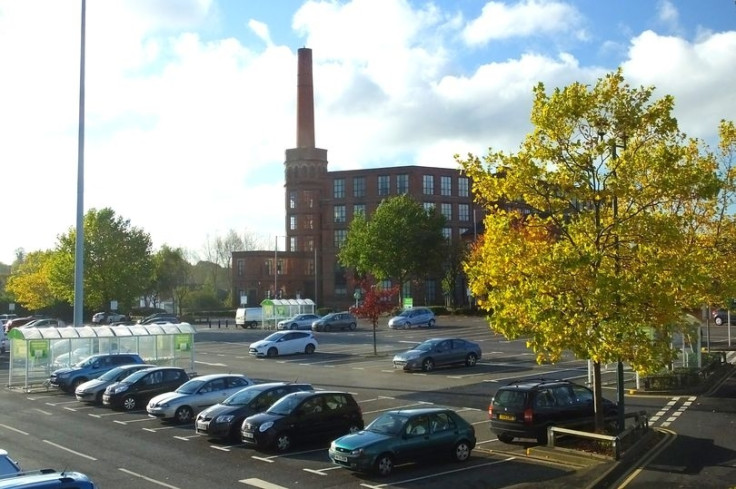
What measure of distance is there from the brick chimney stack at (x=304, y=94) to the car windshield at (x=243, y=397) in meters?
78.2

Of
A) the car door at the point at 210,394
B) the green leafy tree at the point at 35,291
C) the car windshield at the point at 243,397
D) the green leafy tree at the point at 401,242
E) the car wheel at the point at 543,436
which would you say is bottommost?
the car wheel at the point at 543,436

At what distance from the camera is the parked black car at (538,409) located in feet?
58.3

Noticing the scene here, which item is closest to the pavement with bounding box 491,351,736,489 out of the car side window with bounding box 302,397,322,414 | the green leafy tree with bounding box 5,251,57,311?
the car side window with bounding box 302,397,322,414

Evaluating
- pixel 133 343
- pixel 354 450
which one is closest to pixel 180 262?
pixel 133 343

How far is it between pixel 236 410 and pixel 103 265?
191 ft

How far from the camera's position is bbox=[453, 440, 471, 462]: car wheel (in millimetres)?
16703

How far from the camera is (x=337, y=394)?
1967 centimetres

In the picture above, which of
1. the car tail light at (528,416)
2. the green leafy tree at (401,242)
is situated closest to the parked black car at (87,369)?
the car tail light at (528,416)

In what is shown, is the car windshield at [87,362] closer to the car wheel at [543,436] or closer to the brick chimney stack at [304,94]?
the car wheel at [543,436]

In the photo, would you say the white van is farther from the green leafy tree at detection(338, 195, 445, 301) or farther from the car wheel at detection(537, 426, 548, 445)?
the car wheel at detection(537, 426, 548, 445)

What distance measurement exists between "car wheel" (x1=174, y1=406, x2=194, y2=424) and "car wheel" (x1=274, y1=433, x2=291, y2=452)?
546 centimetres

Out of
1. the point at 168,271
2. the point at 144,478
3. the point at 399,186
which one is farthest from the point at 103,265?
the point at 144,478

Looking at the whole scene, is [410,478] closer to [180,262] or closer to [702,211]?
[702,211]

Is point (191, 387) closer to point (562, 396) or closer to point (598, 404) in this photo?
point (562, 396)
